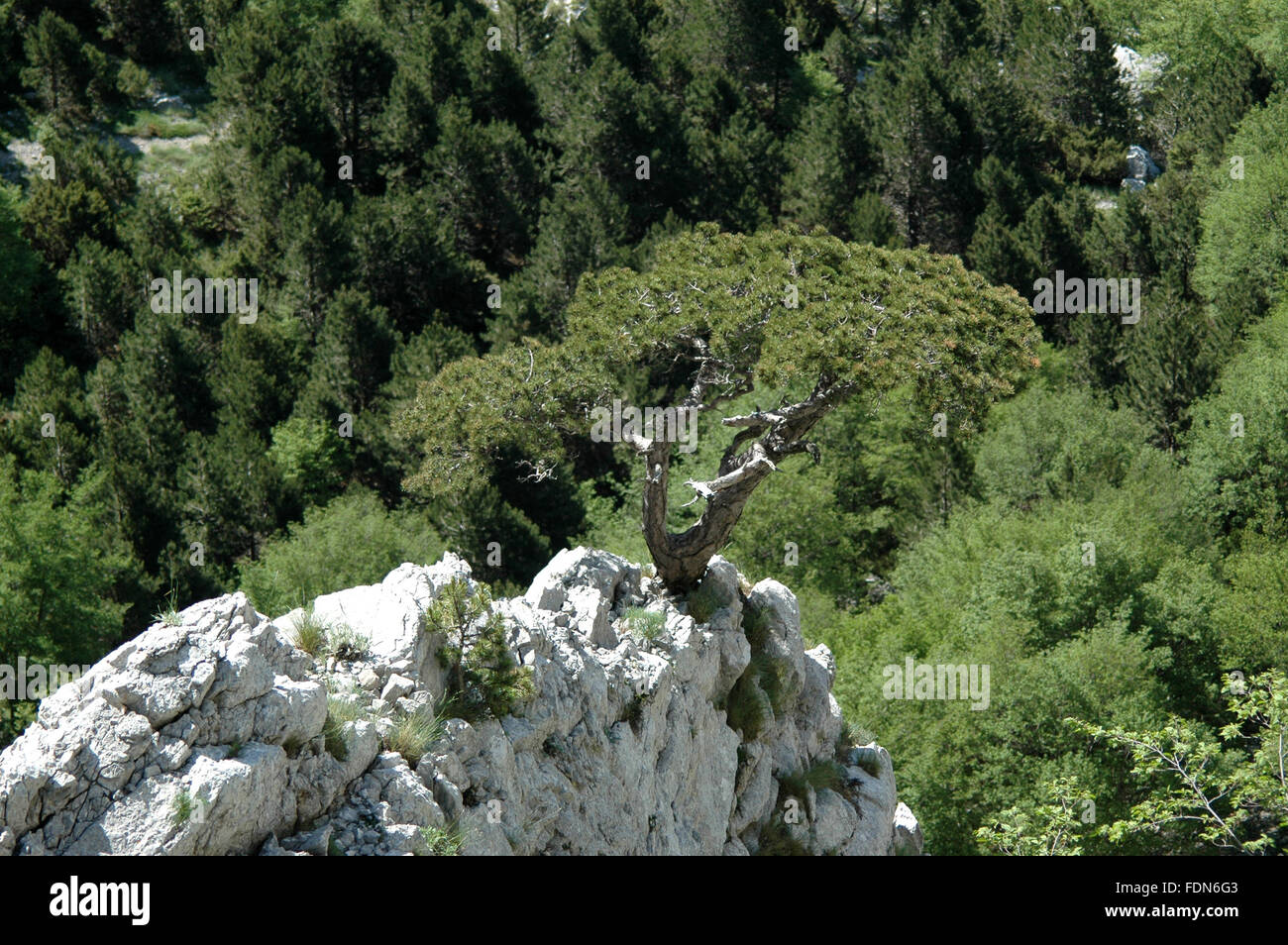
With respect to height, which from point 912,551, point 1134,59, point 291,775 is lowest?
point 912,551

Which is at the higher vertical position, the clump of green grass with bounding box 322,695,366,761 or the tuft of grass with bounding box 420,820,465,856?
the clump of green grass with bounding box 322,695,366,761

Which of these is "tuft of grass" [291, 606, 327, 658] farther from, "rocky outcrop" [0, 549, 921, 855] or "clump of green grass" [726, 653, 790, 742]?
"clump of green grass" [726, 653, 790, 742]

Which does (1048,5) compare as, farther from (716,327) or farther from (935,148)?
(716,327)

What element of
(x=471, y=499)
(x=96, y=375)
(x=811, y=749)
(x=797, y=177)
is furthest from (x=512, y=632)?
(x=797, y=177)

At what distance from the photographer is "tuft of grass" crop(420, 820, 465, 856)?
14.0 meters

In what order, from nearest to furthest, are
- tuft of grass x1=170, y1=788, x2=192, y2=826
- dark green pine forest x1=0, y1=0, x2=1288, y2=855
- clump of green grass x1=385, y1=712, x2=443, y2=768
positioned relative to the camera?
tuft of grass x1=170, y1=788, x2=192, y2=826 → clump of green grass x1=385, y1=712, x2=443, y2=768 → dark green pine forest x1=0, y1=0, x2=1288, y2=855

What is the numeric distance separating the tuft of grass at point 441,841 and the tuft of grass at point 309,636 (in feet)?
9.00

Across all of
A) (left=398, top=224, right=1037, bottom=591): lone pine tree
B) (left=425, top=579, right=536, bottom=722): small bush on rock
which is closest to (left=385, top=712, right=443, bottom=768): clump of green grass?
(left=425, top=579, right=536, bottom=722): small bush on rock

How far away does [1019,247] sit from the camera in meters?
65.8

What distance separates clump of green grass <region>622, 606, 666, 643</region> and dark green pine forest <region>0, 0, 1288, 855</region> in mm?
3806

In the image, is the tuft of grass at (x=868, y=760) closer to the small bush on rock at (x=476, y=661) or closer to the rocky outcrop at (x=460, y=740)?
the rocky outcrop at (x=460, y=740)

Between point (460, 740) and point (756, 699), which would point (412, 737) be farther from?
point (756, 699)

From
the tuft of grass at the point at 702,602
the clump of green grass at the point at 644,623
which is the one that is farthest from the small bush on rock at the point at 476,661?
the tuft of grass at the point at 702,602
